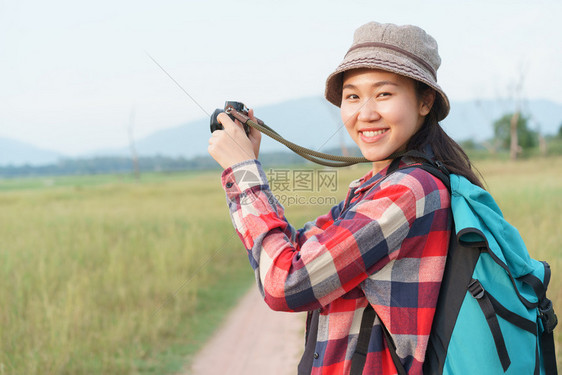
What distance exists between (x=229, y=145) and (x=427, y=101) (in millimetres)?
636

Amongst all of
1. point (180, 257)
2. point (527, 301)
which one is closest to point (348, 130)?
point (527, 301)

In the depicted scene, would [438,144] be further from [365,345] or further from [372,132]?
[365,345]

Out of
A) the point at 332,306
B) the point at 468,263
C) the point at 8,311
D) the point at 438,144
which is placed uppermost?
the point at 438,144

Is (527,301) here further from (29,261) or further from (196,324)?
(29,261)

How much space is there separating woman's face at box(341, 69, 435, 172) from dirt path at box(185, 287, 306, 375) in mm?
2695

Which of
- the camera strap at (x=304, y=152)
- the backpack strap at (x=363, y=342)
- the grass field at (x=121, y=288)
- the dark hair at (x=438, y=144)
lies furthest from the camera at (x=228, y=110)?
the grass field at (x=121, y=288)

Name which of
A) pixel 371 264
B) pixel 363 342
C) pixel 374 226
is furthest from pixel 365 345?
pixel 374 226

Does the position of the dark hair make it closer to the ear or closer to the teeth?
the ear

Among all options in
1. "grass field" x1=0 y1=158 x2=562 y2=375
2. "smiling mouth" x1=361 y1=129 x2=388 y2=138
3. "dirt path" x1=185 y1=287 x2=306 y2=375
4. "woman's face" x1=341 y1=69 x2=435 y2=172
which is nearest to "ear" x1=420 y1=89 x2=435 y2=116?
"woman's face" x1=341 y1=69 x2=435 y2=172

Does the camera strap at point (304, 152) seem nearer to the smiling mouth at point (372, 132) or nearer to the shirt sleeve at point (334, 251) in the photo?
the smiling mouth at point (372, 132)

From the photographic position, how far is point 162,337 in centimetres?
407

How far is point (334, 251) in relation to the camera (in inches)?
44.5

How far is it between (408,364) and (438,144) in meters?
0.65

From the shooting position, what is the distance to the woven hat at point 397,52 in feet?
4.11
